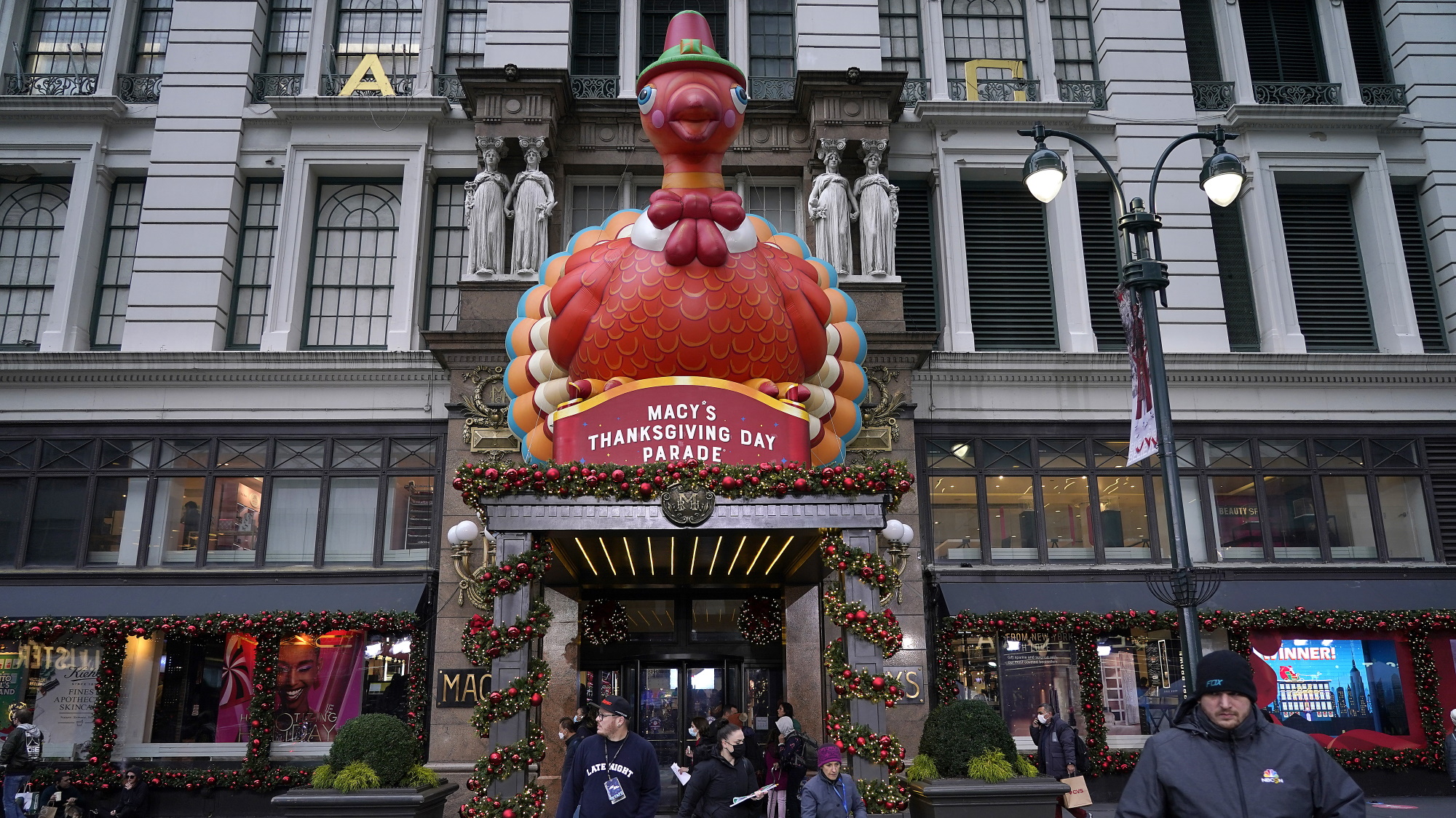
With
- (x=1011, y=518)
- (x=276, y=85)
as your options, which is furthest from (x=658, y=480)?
(x=276, y=85)

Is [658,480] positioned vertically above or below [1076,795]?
above

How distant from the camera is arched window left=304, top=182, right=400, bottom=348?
64.1ft

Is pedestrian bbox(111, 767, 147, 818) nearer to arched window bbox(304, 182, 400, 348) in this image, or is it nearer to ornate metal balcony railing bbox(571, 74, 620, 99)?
arched window bbox(304, 182, 400, 348)

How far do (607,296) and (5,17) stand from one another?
54.9 ft

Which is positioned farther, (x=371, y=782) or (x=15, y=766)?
(x=15, y=766)

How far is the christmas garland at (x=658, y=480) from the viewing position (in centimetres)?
1152

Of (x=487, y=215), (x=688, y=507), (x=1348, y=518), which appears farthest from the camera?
(x=1348, y=518)

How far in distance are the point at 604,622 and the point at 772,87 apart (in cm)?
1108

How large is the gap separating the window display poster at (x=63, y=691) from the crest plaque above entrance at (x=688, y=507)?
11.6 meters

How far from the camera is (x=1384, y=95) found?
2130cm

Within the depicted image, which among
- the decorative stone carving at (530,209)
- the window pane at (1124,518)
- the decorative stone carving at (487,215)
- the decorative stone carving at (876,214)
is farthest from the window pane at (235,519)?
the window pane at (1124,518)

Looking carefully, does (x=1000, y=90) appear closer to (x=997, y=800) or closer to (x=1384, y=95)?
(x=1384, y=95)

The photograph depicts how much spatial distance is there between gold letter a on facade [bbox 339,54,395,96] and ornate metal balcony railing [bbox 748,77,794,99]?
7.30 m

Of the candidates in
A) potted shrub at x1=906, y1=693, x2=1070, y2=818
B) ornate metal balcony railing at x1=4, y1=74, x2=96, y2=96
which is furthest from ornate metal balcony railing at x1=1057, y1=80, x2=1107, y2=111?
ornate metal balcony railing at x1=4, y1=74, x2=96, y2=96
